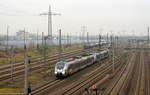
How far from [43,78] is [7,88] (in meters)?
7.38

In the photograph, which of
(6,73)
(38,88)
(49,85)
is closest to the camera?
(38,88)

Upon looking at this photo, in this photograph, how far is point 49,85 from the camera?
2527 cm

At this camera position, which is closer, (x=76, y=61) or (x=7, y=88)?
(x=7, y=88)

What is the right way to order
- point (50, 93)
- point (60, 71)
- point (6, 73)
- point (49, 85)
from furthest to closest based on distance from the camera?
point (6, 73) → point (60, 71) → point (49, 85) → point (50, 93)

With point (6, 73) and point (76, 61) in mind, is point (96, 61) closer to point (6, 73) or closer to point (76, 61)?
point (76, 61)

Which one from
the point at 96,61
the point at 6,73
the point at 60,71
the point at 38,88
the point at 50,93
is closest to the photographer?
the point at 50,93

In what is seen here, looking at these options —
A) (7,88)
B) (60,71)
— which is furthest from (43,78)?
(7,88)

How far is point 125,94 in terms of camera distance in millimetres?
21969

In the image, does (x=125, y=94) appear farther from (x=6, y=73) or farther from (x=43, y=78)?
(x=6, y=73)

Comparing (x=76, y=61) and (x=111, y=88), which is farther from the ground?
(x=76, y=61)

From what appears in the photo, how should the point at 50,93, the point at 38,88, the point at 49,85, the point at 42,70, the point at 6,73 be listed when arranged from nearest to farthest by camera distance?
the point at 50,93 → the point at 38,88 → the point at 49,85 → the point at 6,73 → the point at 42,70

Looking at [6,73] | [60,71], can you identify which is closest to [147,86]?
[60,71]

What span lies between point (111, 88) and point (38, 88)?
29.2 ft

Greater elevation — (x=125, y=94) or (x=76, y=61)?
(x=76, y=61)
